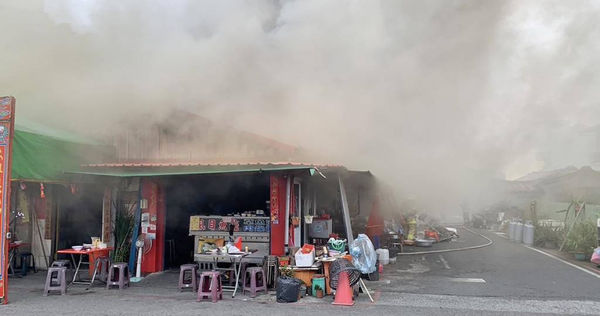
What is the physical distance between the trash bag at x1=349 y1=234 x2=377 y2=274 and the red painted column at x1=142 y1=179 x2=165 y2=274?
3.77 metres

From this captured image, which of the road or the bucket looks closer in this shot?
the road

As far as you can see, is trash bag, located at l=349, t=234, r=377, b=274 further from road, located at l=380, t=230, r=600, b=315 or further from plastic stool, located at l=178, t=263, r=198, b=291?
plastic stool, located at l=178, t=263, r=198, b=291

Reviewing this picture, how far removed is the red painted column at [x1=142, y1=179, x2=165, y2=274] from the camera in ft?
27.4

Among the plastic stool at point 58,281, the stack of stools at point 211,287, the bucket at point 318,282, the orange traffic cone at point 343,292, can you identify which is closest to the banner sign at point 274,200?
the bucket at point 318,282

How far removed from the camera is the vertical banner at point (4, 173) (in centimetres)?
603

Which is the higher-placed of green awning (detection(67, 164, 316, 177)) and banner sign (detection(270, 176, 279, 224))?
green awning (detection(67, 164, 316, 177))

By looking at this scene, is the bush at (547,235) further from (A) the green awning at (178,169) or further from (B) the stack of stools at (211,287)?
(B) the stack of stools at (211,287)

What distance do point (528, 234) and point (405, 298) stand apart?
10.7 metres

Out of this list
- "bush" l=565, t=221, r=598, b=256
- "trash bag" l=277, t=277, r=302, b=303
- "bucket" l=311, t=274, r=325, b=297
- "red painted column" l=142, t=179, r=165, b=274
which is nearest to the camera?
"trash bag" l=277, t=277, r=302, b=303

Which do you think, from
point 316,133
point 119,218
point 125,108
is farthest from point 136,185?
point 316,133

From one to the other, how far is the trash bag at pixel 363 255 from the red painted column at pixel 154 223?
377 centimetres

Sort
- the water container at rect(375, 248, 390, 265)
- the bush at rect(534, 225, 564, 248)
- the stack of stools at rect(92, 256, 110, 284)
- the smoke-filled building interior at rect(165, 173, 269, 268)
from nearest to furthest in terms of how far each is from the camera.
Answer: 1. the stack of stools at rect(92, 256, 110, 284)
2. the smoke-filled building interior at rect(165, 173, 269, 268)
3. the water container at rect(375, 248, 390, 265)
4. the bush at rect(534, 225, 564, 248)

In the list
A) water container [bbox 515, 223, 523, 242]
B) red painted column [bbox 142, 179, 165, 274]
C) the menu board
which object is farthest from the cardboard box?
water container [bbox 515, 223, 523, 242]

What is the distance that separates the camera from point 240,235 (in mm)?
7988
